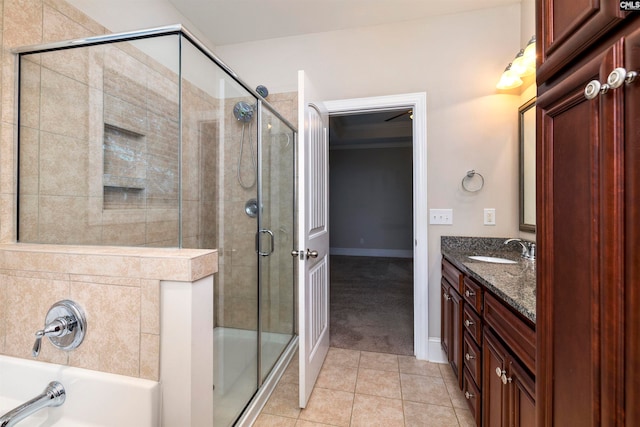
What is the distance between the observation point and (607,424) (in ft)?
1.52

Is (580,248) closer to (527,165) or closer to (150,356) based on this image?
(150,356)

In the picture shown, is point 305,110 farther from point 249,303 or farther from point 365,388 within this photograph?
point 365,388

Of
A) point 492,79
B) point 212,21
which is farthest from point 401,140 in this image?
point 212,21

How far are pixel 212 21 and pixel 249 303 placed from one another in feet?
7.82

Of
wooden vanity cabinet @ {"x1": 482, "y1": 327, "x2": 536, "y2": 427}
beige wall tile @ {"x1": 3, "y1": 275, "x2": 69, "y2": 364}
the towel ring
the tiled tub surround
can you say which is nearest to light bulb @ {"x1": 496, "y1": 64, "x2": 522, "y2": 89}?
the towel ring

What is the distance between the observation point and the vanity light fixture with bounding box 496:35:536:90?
1.75 meters

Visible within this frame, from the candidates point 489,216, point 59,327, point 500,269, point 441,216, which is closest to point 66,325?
point 59,327

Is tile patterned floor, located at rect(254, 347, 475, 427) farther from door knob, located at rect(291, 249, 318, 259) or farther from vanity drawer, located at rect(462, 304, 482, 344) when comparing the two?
door knob, located at rect(291, 249, 318, 259)

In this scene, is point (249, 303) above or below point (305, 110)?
below

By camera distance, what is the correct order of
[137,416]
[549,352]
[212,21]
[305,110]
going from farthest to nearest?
1. [212,21]
2. [305,110]
3. [137,416]
4. [549,352]

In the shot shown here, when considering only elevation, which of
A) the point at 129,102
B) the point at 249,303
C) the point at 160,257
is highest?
the point at 129,102


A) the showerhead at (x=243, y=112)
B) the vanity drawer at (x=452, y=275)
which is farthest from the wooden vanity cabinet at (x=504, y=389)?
the showerhead at (x=243, y=112)

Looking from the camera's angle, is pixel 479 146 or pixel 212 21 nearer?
pixel 479 146

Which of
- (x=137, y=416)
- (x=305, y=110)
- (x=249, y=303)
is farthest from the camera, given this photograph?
(x=249, y=303)
